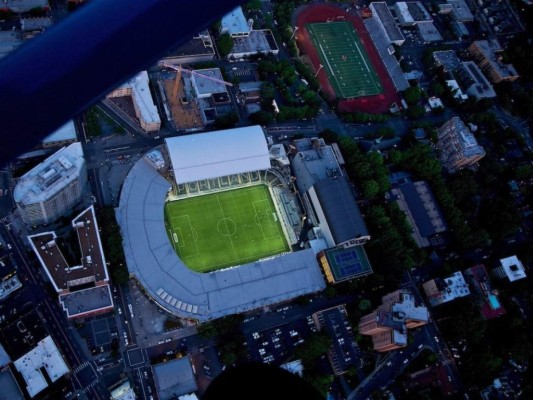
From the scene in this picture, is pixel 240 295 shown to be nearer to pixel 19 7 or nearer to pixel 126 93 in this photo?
pixel 126 93

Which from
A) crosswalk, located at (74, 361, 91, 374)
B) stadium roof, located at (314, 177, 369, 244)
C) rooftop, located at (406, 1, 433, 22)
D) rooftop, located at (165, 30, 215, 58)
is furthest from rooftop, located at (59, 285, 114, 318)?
rooftop, located at (406, 1, 433, 22)

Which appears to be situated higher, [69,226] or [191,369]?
[69,226]

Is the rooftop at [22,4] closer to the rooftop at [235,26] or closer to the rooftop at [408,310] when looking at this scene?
the rooftop at [235,26]

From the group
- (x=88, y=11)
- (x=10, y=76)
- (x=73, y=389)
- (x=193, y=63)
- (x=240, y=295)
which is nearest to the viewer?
(x=10, y=76)

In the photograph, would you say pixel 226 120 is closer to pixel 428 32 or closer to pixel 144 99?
pixel 144 99

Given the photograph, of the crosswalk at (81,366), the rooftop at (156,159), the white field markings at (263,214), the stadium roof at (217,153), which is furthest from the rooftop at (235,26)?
the crosswalk at (81,366)

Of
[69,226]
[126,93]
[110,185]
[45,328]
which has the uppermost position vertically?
[126,93]

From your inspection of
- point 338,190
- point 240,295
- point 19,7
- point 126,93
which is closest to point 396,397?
point 240,295
